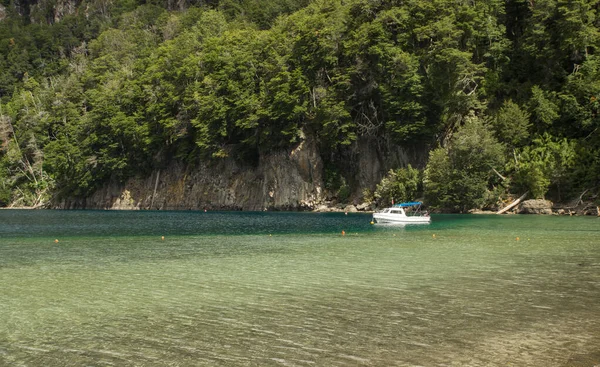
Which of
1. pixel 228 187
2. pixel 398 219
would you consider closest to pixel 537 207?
pixel 398 219

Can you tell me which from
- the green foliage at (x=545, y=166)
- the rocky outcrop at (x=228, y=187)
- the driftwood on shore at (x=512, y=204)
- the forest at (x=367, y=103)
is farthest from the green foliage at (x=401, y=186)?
the rocky outcrop at (x=228, y=187)

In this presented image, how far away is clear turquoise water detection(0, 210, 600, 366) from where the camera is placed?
13.8 m

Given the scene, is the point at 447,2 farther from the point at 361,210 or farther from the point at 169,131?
the point at 169,131

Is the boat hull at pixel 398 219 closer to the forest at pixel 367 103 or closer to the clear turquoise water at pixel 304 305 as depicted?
the forest at pixel 367 103

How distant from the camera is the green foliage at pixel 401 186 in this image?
3108 inches

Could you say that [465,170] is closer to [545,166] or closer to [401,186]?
[545,166]

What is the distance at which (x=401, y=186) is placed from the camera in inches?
3100

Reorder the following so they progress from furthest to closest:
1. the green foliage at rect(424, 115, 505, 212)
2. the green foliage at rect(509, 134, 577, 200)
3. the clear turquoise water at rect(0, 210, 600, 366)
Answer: the green foliage at rect(424, 115, 505, 212)
the green foliage at rect(509, 134, 577, 200)
the clear turquoise water at rect(0, 210, 600, 366)

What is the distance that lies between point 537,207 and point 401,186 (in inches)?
702

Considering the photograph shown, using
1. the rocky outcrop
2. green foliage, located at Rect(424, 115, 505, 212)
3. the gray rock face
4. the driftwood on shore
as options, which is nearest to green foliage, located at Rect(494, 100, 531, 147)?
green foliage, located at Rect(424, 115, 505, 212)

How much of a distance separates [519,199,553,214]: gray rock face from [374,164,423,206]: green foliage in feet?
49.0

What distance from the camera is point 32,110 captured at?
144 metres

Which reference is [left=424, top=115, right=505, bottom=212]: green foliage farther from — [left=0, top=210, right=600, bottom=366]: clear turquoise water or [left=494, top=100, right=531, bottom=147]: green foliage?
[left=0, top=210, right=600, bottom=366]: clear turquoise water

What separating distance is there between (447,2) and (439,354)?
75295 mm
